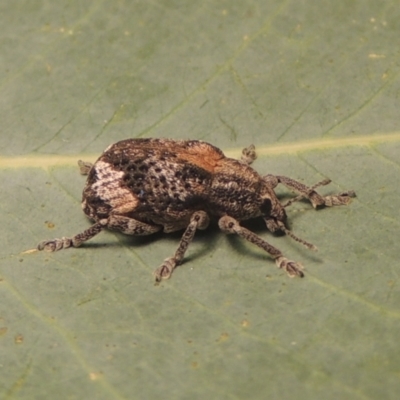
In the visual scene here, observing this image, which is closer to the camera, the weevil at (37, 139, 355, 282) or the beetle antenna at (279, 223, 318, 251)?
the beetle antenna at (279, 223, 318, 251)

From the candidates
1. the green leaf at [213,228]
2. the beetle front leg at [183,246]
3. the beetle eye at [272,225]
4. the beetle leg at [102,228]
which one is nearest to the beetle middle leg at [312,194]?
the green leaf at [213,228]

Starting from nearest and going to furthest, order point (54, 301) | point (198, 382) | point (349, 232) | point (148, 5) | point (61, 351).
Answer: point (198, 382), point (61, 351), point (54, 301), point (349, 232), point (148, 5)

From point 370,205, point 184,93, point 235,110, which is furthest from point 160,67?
point 370,205

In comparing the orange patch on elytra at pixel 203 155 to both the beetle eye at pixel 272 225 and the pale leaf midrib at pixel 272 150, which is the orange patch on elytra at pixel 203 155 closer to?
the pale leaf midrib at pixel 272 150

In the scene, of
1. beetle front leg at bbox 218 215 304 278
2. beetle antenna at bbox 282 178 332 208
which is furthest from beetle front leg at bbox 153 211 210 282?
beetle antenna at bbox 282 178 332 208

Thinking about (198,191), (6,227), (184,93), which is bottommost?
(6,227)

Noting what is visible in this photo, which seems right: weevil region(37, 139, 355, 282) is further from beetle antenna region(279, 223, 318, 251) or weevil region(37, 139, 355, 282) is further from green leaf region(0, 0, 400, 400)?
green leaf region(0, 0, 400, 400)

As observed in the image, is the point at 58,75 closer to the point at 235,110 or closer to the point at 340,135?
the point at 235,110

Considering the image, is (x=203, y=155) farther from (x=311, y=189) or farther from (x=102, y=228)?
(x=102, y=228)
